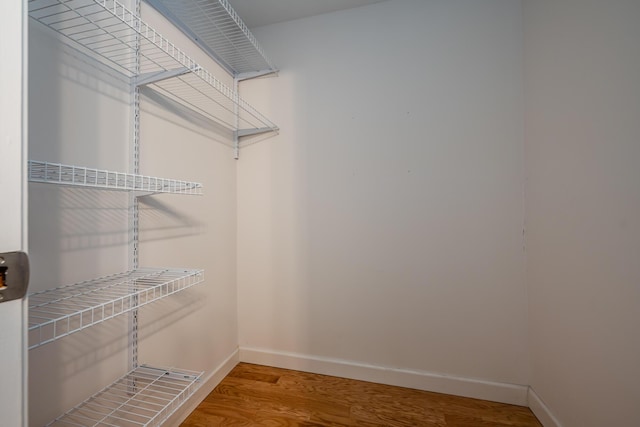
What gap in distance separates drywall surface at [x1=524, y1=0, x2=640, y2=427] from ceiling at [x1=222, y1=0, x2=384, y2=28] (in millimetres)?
1001

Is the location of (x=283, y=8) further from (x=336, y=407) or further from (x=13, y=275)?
(x=336, y=407)

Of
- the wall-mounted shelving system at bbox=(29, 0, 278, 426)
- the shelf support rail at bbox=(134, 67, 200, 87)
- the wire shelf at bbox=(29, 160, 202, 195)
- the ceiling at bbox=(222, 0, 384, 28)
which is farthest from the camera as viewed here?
the ceiling at bbox=(222, 0, 384, 28)

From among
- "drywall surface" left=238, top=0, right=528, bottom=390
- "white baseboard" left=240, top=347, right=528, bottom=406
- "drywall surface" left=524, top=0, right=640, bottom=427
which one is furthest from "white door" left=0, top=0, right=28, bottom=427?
"drywall surface" left=524, top=0, right=640, bottom=427

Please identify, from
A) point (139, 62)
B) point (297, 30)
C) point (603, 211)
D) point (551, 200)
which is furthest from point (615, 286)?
point (297, 30)

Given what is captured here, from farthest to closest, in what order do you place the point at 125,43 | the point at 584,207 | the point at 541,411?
the point at 541,411, the point at 584,207, the point at 125,43

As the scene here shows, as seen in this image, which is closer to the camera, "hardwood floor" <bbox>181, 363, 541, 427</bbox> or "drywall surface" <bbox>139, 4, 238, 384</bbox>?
"drywall surface" <bbox>139, 4, 238, 384</bbox>

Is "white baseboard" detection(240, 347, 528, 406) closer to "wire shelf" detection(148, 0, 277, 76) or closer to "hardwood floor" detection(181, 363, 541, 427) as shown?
"hardwood floor" detection(181, 363, 541, 427)

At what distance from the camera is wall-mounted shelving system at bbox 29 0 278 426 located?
2.34 feet

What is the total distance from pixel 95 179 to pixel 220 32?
1081mm

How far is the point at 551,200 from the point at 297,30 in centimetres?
173

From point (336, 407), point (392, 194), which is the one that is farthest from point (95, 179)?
point (336, 407)

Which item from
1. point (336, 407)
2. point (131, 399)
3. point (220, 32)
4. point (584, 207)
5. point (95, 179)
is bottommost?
point (336, 407)

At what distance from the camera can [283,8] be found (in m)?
1.58

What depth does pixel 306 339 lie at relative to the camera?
65.0 inches
